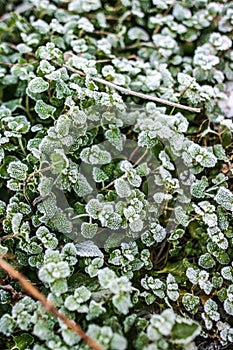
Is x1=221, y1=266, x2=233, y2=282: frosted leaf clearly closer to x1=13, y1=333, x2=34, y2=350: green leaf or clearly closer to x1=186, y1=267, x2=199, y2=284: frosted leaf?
x1=186, y1=267, x2=199, y2=284: frosted leaf

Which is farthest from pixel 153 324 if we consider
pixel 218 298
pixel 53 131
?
pixel 53 131

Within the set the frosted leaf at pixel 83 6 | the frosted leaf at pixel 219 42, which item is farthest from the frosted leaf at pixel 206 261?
the frosted leaf at pixel 83 6

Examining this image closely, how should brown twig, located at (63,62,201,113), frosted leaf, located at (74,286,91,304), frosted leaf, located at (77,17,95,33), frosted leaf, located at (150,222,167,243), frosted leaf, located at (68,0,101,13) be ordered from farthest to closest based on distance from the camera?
frosted leaf, located at (68,0,101,13), frosted leaf, located at (77,17,95,33), brown twig, located at (63,62,201,113), frosted leaf, located at (150,222,167,243), frosted leaf, located at (74,286,91,304)

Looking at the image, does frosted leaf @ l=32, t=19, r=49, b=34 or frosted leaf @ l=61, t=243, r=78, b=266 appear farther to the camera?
frosted leaf @ l=32, t=19, r=49, b=34

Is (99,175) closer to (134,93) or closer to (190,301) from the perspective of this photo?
(134,93)

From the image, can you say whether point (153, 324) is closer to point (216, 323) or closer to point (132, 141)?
point (216, 323)

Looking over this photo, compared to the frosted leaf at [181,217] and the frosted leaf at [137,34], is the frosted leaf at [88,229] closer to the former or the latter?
the frosted leaf at [181,217]

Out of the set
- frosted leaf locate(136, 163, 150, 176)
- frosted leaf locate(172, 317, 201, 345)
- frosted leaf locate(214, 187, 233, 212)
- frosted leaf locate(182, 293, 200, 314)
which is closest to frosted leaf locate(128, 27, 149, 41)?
frosted leaf locate(136, 163, 150, 176)
